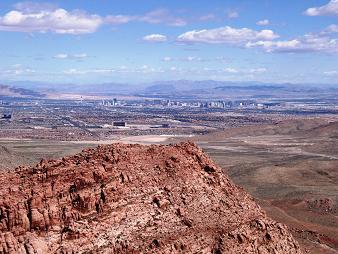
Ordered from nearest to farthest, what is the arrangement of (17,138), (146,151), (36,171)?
(36,171) → (146,151) → (17,138)

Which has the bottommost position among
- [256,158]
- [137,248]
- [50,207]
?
[256,158]

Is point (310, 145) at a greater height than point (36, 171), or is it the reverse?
point (36, 171)

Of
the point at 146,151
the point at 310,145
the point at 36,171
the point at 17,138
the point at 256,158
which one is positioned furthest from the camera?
the point at 17,138

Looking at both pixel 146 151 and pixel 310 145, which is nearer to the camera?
pixel 146 151

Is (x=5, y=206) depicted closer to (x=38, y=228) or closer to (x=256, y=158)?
(x=38, y=228)

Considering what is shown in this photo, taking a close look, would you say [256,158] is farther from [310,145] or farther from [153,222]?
[153,222]

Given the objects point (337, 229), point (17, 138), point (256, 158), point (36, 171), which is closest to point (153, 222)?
point (36, 171)
